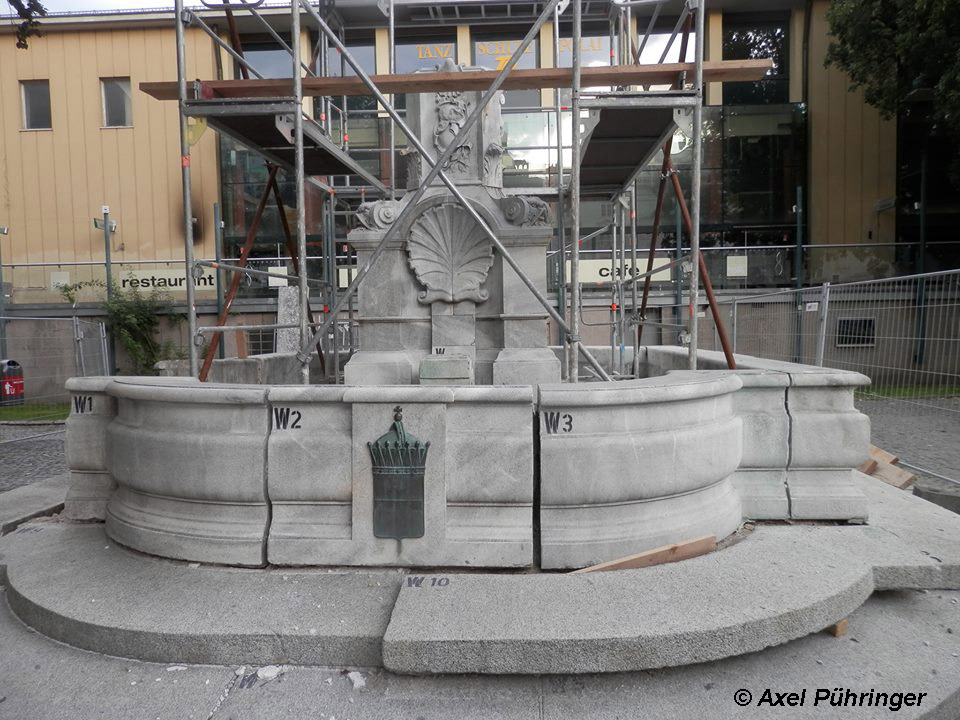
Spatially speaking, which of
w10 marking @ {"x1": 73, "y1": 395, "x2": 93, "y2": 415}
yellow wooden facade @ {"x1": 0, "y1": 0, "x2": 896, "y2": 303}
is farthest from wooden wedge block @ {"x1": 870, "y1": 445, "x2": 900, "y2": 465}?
yellow wooden facade @ {"x1": 0, "y1": 0, "x2": 896, "y2": 303}

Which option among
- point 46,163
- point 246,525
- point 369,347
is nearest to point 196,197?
→ point 46,163

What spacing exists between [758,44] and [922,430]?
53.0ft

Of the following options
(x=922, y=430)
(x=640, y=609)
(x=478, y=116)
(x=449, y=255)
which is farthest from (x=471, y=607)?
(x=922, y=430)

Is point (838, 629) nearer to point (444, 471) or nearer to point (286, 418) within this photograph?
point (444, 471)

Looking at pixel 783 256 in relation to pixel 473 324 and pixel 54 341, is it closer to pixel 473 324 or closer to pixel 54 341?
pixel 473 324

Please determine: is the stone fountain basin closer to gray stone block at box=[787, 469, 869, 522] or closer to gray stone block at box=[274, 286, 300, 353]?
gray stone block at box=[787, 469, 869, 522]

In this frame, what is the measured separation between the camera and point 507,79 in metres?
4.82

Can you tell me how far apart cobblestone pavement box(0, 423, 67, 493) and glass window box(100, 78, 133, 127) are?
12421mm

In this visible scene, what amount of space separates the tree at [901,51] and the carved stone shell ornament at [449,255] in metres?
12.5

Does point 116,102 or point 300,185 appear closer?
point 300,185

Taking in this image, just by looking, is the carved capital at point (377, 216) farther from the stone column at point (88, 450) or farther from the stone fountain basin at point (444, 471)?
the stone fountain basin at point (444, 471)

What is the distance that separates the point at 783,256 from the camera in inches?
643

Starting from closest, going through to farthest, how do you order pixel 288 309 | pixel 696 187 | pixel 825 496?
1. pixel 825 496
2. pixel 696 187
3. pixel 288 309

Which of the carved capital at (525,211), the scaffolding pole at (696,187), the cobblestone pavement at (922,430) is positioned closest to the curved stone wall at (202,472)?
the scaffolding pole at (696,187)
